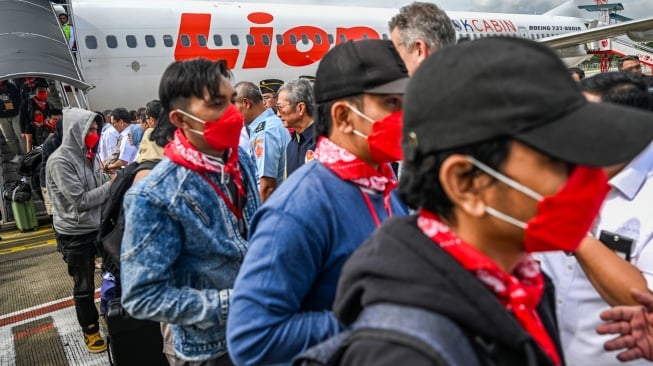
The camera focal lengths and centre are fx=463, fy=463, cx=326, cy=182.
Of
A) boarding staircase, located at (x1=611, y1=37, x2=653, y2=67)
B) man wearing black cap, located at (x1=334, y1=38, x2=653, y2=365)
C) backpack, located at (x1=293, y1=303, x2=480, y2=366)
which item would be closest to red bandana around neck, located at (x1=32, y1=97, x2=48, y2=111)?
man wearing black cap, located at (x1=334, y1=38, x2=653, y2=365)

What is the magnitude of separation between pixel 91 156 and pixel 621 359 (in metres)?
3.89

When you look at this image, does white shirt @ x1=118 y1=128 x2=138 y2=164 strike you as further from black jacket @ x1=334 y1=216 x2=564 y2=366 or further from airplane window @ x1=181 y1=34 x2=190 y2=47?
airplane window @ x1=181 y1=34 x2=190 y2=47

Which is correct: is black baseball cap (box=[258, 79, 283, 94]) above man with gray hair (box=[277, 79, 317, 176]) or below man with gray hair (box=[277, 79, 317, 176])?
below

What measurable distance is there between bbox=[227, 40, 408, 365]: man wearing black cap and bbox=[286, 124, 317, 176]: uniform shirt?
2322 mm

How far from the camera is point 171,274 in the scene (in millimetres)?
1818

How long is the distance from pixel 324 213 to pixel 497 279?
562 mm

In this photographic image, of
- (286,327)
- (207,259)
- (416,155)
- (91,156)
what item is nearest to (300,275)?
(286,327)

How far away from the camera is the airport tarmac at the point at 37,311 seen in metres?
4.05

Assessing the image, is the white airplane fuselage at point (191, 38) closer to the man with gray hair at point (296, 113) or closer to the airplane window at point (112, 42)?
the airplane window at point (112, 42)

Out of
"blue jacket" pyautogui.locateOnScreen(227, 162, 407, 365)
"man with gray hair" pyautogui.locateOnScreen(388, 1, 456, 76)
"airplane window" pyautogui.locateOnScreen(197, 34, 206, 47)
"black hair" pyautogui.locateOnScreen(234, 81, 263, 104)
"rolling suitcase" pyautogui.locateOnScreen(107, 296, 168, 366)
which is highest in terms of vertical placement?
"airplane window" pyautogui.locateOnScreen(197, 34, 206, 47)

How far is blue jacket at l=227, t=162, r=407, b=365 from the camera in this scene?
1.29 meters

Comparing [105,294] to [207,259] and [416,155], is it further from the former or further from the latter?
[416,155]

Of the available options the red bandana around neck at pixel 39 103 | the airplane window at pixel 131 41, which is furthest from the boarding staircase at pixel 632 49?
the red bandana around neck at pixel 39 103

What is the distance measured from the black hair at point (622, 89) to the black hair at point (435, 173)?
1394 millimetres
